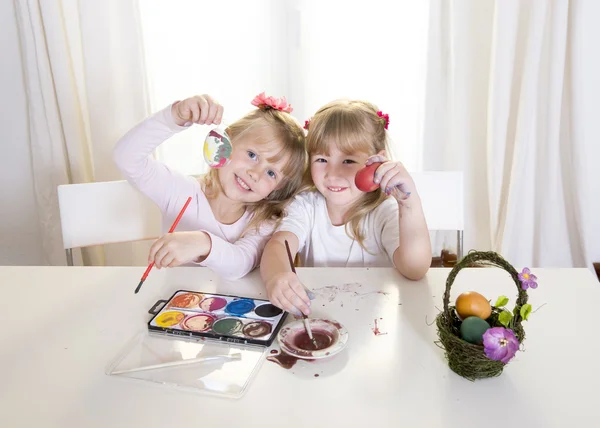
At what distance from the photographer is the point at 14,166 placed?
213 cm

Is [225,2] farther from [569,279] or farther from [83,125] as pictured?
[569,279]

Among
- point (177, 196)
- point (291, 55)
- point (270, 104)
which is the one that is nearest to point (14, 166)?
point (177, 196)

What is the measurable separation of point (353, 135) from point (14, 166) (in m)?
1.70

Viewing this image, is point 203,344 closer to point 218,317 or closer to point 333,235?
point 218,317

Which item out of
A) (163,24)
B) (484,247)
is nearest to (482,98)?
(484,247)

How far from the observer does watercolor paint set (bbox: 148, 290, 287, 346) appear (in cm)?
86

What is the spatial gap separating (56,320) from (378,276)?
2.25ft

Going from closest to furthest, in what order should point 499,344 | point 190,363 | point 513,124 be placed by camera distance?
point 499,344, point 190,363, point 513,124

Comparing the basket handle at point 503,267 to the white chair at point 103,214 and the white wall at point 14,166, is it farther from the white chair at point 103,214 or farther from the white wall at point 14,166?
the white wall at point 14,166

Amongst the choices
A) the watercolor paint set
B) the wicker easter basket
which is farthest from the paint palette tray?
the wicker easter basket

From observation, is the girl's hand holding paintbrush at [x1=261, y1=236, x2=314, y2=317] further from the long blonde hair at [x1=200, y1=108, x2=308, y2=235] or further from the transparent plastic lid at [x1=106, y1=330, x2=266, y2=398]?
the long blonde hair at [x1=200, y1=108, x2=308, y2=235]

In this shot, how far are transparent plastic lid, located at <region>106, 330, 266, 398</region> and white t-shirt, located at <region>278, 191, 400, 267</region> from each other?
1.60 ft

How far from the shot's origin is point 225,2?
6.47 ft

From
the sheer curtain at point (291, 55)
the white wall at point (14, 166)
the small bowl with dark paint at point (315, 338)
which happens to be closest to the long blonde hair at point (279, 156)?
the small bowl with dark paint at point (315, 338)
